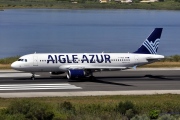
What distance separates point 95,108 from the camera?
133 feet

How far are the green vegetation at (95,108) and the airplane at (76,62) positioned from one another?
11.0 metres

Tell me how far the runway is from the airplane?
108cm

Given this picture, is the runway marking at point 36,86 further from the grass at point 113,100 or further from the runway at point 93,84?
the grass at point 113,100

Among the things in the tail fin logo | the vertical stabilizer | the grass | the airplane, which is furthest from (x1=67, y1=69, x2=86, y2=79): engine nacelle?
the grass

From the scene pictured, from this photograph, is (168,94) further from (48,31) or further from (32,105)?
(48,31)

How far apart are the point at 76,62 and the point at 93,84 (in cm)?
421

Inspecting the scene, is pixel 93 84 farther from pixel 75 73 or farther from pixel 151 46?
pixel 151 46

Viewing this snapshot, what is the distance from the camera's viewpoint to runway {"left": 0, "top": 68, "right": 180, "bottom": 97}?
49.5 meters

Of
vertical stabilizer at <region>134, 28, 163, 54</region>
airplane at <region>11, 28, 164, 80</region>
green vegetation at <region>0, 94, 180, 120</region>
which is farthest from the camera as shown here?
vertical stabilizer at <region>134, 28, 163, 54</region>

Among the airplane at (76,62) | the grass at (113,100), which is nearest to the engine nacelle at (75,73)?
the airplane at (76,62)

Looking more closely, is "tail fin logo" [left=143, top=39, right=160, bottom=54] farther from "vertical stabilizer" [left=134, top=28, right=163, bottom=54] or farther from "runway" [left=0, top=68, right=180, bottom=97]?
"runway" [left=0, top=68, right=180, bottom=97]

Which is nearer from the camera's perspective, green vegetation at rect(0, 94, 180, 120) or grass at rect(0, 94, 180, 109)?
green vegetation at rect(0, 94, 180, 120)

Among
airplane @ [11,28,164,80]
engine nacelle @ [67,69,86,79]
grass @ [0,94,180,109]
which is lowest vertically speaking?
grass @ [0,94,180,109]

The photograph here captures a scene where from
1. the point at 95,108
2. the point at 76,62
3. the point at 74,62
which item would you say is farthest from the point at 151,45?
the point at 95,108
